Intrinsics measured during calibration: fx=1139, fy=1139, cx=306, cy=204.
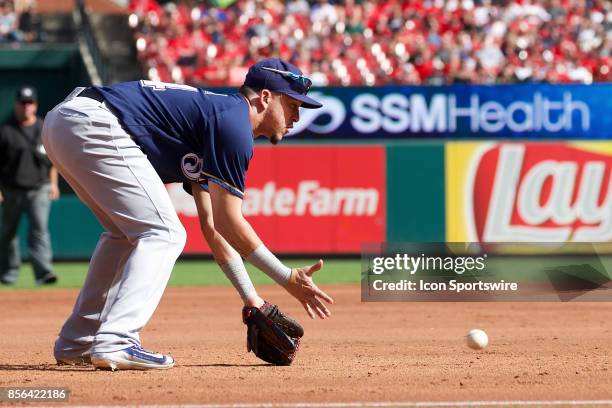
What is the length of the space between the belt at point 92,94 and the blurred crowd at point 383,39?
1300cm

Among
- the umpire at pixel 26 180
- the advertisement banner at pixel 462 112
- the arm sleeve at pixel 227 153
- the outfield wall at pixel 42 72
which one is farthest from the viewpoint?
the outfield wall at pixel 42 72

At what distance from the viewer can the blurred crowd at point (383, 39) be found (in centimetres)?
2094

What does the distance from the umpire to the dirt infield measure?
1.69 meters

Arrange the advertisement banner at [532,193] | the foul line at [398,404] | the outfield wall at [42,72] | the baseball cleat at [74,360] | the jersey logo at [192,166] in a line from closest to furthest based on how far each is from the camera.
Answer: the foul line at [398,404], the jersey logo at [192,166], the baseball cleat at [74,360], the advertisement banner at [532,193], the outfield wall at [42,72]

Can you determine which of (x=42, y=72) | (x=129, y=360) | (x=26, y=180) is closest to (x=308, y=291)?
(x=129, y=360)

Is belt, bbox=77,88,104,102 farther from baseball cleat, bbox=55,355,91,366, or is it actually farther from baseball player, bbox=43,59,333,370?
baseball cleat, bbox=55,355,91,366

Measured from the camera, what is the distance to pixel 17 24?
883 inches

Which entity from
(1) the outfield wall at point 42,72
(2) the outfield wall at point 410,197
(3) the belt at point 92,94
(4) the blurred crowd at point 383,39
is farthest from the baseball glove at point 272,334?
(1) the outfield wall at point 42,72

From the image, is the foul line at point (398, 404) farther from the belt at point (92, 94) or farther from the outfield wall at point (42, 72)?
the outfield wall at point (42, 72)

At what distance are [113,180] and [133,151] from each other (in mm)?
203

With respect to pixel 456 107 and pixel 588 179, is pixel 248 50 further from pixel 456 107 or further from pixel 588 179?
pixel 588 179

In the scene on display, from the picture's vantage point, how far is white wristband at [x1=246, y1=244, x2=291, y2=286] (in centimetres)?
648

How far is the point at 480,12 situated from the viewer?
917 inches

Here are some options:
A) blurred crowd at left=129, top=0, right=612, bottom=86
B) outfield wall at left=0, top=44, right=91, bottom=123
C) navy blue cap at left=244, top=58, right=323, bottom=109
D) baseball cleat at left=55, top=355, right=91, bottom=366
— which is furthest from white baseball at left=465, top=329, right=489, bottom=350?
outfield wall at left=0, top=44, right=91, bottom=123
